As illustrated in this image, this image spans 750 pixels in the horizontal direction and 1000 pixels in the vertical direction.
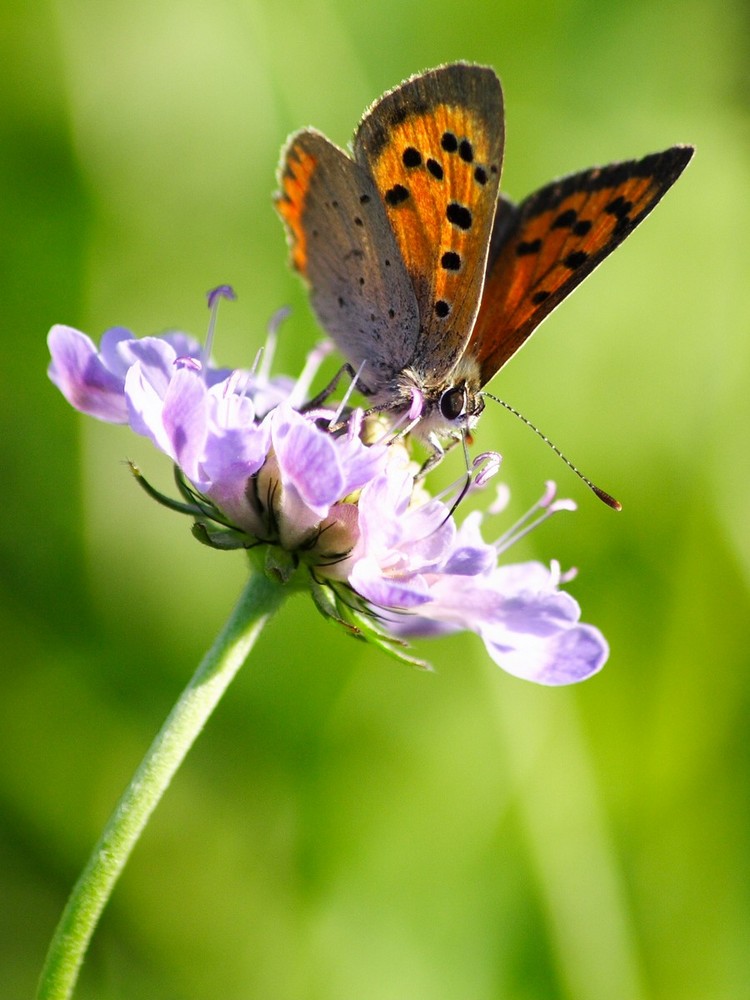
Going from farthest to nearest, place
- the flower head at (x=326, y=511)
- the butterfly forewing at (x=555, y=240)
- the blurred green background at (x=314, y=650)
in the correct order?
the blurred green background at (x=314, y=650)
the butterfly forewing at (x=555, y=240)
the flower head at (x=326, y=511)

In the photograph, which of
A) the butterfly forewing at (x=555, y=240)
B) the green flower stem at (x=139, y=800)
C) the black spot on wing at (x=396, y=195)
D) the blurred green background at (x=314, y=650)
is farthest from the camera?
the blurred green background at (x=314, y=650)

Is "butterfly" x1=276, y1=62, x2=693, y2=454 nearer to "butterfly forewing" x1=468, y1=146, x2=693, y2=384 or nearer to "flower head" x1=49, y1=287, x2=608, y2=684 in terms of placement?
"butterfly forewing" x1=468, y1=146, x2=693, y2=384

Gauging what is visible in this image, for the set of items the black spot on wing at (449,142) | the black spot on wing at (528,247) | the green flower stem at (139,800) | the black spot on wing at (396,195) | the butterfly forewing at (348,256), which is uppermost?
the black spot on wing at (449,142)

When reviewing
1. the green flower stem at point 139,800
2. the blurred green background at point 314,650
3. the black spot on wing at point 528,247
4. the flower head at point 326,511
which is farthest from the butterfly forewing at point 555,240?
the blurred green background at point 314,650

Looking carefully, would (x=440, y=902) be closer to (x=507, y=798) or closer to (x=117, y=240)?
(x=507, y=798)

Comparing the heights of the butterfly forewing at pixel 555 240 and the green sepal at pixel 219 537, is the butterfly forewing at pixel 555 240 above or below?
above

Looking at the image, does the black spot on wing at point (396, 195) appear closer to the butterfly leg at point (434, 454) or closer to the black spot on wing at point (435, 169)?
the black spot on wing at point (435, 169)

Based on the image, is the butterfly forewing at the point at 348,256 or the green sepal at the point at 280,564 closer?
the green sepal at the point at 280,564
